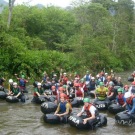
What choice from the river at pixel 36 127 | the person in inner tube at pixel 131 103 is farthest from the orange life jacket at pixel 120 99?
the person in inner tube at pixel 131 103

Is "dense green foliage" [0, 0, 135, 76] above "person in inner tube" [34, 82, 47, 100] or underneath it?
above

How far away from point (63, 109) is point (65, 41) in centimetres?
3155

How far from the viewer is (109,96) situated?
1554 centimetres

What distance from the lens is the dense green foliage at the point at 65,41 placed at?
2650 cm

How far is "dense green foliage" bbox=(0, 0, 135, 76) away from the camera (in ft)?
86.9

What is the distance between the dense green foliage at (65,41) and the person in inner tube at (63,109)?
1380 centimetres

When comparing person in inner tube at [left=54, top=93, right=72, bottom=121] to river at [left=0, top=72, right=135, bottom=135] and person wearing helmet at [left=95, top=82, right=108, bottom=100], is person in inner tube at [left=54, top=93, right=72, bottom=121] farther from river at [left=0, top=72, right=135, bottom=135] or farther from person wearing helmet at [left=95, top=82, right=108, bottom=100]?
person wearing helmet at [left=95, top=82, right=108, bottom=100]

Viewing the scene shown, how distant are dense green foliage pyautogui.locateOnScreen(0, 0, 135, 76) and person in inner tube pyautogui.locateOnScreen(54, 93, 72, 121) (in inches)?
543

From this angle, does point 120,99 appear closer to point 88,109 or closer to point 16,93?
point 88,109

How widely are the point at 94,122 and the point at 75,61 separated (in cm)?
2382

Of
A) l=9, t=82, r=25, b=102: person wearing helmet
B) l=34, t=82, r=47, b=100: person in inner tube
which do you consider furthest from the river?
l=9, t=82, r=25, b=102: person wearing helmet

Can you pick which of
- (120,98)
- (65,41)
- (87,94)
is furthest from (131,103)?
(65,41)

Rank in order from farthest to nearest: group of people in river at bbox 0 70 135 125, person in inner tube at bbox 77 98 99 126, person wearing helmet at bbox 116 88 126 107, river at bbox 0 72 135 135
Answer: person wearing helmet at bbox 116 88 126 107 → river at bbox 0 72 135 135 → group of people in river at bbox 0 70 135 125 → person in inner tube at bbox 77 98 99 126

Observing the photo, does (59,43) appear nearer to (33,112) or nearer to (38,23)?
(38,23)
